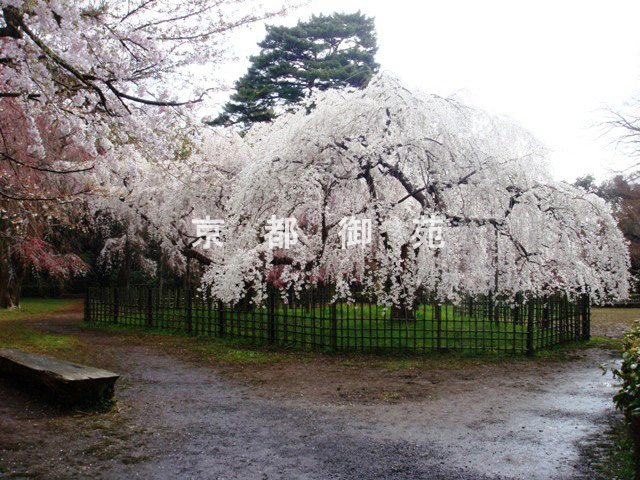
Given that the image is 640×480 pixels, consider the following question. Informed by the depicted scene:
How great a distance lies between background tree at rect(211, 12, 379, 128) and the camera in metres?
26.7

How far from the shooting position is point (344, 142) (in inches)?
403

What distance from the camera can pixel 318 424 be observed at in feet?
18.5

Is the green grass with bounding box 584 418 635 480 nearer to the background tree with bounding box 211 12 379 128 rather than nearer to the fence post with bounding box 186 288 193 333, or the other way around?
the fence post with bounding box 186 288 193 333

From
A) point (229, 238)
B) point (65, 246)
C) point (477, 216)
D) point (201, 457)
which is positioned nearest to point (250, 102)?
point (65, 246)

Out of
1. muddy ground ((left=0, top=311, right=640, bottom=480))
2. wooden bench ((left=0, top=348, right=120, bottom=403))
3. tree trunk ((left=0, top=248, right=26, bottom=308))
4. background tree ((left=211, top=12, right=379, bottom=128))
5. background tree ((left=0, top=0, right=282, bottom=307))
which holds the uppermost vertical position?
background tree ((left=211, top=12, right=379, bottom=128))

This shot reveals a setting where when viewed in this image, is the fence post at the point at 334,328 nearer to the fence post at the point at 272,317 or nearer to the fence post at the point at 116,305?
the fence post at the point at 272,317

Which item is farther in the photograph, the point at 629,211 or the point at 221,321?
the point at 629,211

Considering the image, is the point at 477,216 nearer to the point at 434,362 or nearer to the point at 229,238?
the point at 434,362

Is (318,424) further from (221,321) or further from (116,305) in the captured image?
(116,305)

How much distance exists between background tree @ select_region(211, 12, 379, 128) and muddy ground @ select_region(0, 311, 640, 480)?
19957 mm


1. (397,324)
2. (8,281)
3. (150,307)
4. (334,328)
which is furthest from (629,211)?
(8,281)

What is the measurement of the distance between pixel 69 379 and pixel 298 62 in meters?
24.5

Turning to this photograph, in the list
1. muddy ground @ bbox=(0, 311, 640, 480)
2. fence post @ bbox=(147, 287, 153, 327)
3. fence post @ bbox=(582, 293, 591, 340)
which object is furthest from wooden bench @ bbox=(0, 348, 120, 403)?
fence post @ bbox=(582, 293, 591, 340)

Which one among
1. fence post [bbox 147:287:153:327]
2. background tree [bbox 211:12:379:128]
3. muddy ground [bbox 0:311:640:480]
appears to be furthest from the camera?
background tree [bbox 211:12:379:128]
